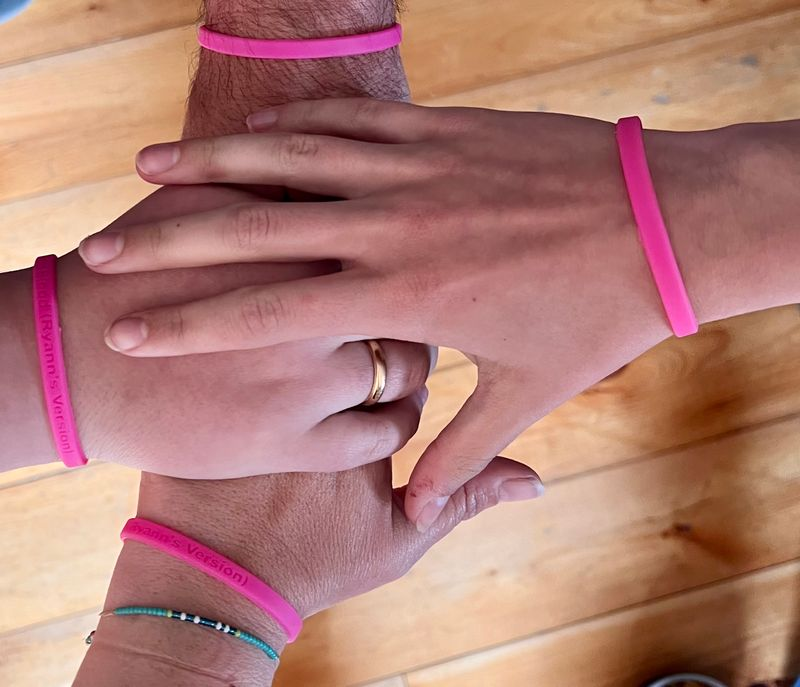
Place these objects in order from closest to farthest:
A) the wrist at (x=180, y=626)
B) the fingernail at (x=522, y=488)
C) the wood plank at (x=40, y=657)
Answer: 1. the wrist at (x=180, y=626)
2. the fingernail at (x=522, y=488)
3. the wood plank at (x=40, y=657)

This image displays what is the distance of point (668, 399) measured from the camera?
1.26m

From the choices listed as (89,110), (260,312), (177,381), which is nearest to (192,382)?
(177,381)

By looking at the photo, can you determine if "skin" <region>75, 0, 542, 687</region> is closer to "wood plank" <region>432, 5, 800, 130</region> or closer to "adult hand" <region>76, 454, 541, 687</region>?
"adult hand" <region>76, 454, 541, 687</region>

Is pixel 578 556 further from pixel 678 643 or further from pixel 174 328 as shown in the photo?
pixel 174 328

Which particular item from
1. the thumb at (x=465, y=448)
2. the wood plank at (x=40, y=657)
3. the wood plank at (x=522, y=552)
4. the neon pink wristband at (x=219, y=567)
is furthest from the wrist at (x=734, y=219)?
the wood plank at (x=40, y=657)

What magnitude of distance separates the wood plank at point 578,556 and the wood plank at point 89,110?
2.88 feet

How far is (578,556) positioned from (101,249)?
36.6 inches

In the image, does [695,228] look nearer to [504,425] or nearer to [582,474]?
[504,425]

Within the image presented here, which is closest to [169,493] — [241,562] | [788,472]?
[241,562]

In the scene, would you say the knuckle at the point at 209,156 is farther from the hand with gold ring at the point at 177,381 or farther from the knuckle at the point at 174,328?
the knuckle at the point at 174,328

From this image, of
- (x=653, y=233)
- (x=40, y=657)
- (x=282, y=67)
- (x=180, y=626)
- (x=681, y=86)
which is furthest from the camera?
(x=681, y=86)

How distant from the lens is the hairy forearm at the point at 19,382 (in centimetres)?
71

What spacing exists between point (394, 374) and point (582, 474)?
1.89ft

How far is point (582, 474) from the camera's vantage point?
1.25 meters
